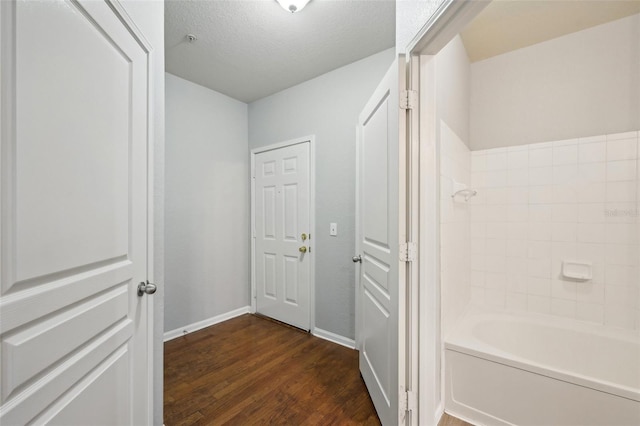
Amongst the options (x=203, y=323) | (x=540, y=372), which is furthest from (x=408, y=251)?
(x=203, y=323)

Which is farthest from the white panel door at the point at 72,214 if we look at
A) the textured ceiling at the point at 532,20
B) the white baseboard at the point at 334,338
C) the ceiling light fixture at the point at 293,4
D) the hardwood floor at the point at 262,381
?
the textured ceiling at the point at 532,20

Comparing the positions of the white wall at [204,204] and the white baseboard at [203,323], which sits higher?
the white wall at [204,204]

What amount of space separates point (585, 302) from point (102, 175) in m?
2.91

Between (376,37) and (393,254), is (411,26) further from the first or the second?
(393,254)

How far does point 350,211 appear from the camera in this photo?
8.28 feet

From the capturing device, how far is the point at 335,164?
8.56 ft

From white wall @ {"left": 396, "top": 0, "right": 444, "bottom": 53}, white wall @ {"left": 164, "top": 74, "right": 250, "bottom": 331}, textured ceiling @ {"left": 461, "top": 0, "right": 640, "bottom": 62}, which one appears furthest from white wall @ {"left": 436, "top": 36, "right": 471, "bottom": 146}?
white wall @ {"left": 164, "top": 74, "right": 250, "bottom": 331}

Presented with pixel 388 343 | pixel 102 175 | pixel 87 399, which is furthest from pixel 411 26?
pixel 87 399

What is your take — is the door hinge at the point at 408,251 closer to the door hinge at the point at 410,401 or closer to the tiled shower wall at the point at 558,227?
the tiled shower wall at the point at 558,227

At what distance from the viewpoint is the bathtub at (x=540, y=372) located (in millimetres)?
1344

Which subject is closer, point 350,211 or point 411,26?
point 411,26

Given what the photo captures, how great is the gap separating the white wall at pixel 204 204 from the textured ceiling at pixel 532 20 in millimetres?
2439

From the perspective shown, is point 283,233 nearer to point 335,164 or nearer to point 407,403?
point 335,164

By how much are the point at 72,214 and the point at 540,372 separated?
2.13m
